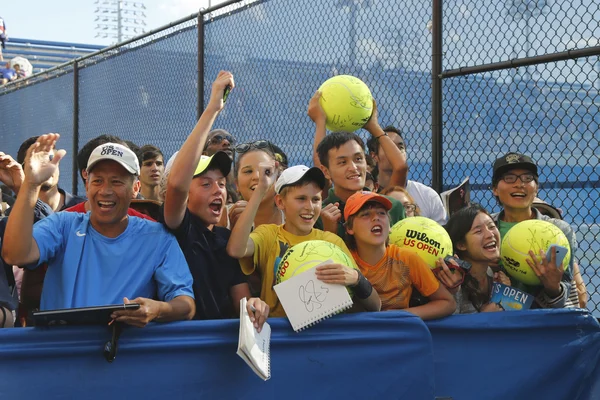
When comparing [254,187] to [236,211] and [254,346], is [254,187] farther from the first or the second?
[254,346]

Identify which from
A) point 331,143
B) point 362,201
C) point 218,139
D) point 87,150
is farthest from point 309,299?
point 218,139

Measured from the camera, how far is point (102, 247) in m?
3.45

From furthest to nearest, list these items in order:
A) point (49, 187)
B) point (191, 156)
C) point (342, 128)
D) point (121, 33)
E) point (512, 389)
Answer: point (121, 33) < point (342, 128) < point (49, 187) < point (512, 389) < point (191, 156)

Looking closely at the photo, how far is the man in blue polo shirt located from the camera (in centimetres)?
320

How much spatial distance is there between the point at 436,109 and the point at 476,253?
2.14 metres

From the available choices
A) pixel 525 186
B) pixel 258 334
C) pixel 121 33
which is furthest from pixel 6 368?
pixel 121 33

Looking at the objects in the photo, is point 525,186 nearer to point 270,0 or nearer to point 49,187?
point 49,187

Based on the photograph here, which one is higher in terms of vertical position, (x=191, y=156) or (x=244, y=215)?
(x=191, y=156)

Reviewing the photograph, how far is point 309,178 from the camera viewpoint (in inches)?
166

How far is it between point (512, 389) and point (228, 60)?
558cm

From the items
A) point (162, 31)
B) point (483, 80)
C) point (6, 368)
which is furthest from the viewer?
point (162, 31)

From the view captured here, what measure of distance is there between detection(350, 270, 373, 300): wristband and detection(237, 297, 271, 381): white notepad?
0.51m

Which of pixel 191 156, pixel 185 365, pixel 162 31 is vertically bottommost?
pixel 185 365

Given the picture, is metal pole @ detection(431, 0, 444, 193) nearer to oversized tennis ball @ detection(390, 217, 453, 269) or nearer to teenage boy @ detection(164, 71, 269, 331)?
oversized tennis ball @ detection(390, 217, 453, 269)
